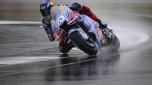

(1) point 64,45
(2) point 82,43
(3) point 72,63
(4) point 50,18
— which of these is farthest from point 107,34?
(3) point 72,63

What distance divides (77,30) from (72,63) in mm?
1459

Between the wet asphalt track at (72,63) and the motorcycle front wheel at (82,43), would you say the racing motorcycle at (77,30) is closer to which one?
the motorcycle front wheel at (82,43)

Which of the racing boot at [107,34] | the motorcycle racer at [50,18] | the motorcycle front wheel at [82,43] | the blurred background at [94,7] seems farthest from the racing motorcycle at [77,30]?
the blurred background at [94,7]

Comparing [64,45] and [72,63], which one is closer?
[72,63]

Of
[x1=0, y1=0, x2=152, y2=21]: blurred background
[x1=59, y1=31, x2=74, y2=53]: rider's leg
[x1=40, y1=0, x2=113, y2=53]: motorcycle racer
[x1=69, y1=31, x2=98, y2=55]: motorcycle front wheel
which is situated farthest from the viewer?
[x1=0, y1=0, x2=152, y2=21]: blurred background

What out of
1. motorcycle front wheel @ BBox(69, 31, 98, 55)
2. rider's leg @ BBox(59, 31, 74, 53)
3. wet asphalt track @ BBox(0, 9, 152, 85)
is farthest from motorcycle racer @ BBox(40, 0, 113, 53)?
motorcycle front wheel @ BBox(69, 31, 98, 55)

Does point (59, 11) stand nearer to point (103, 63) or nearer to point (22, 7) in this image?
point (103, 63)

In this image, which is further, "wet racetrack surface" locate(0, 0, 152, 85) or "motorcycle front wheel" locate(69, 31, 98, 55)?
"motorcycle front wheel" locate(69, 31, 98, 55)

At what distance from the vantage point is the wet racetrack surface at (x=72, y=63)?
34.6 feet

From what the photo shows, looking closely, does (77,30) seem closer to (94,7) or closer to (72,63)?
(72,63)

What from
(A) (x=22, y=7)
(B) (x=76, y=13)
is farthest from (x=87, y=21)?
(A) (x=22, y=7)

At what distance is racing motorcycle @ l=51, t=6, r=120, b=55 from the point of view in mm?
14531

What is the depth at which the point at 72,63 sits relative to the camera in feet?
43.7

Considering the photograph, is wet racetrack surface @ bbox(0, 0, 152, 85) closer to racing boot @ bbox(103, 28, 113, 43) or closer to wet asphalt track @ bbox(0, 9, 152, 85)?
wet asphalt track @ bbox(0, 9, 152, 85)
